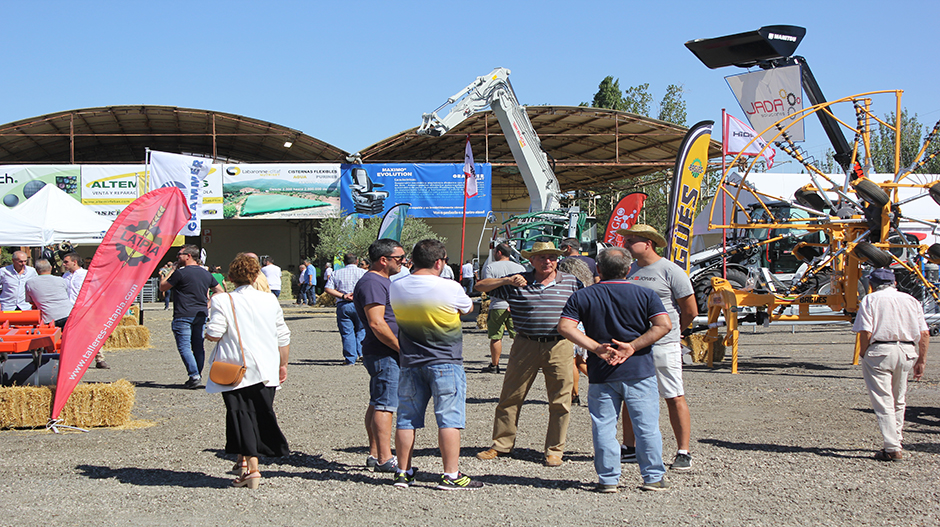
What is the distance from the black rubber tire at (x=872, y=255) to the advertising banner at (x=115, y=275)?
788 centimetres

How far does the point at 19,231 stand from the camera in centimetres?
1309

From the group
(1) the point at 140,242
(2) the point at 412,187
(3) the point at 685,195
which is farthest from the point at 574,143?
(1) the point at 140,242

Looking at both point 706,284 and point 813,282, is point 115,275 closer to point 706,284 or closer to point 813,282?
point 813,282

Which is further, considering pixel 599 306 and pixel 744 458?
pixel 744 458

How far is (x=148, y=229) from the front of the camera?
274 inches

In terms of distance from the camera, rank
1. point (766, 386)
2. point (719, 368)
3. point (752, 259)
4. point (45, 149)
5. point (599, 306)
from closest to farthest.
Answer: point (599, 306), point (766, 386), point (719, 368), point (752, 259), point (45, 149)

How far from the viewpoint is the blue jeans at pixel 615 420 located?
467 cm

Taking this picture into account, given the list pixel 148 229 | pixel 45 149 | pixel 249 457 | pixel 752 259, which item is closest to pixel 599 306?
pixel 249 457

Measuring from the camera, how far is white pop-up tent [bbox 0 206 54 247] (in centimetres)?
1289

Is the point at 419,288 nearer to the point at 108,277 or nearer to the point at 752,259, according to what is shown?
the point at 108,277

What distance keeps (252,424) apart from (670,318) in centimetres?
273

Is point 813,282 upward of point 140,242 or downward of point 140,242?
downward

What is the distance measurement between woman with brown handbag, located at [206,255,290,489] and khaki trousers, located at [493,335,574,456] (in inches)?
61.6

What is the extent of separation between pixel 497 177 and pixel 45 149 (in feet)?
71.3
